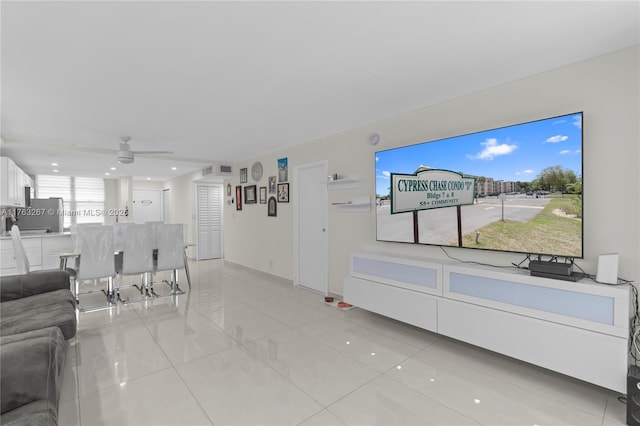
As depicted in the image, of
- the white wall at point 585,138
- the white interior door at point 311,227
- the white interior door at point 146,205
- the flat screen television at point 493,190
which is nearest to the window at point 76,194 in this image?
the white interior door at point 146,205

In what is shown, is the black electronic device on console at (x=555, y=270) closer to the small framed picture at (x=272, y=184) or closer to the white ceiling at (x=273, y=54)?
the white ceiling at (x=273, y=54)

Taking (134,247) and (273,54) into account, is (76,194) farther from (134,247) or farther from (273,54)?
(273,54)

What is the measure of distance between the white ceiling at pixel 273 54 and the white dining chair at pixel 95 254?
135 cm

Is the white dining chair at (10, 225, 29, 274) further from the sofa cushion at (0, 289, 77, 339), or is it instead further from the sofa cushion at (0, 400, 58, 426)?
the sofa cushion at (0, 400, 58, 426)

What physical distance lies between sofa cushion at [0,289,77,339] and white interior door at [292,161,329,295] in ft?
9.39

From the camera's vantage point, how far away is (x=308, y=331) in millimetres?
3090

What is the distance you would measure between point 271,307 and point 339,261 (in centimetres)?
109

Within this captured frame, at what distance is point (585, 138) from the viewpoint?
7.15 feet

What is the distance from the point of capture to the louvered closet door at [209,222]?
25.3 ft

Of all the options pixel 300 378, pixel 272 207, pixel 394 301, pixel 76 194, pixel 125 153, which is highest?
pixel 125 153

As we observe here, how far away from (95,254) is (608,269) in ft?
16.8

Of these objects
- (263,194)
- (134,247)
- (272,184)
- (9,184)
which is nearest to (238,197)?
(263,194)

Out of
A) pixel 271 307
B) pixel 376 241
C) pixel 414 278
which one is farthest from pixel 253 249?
pixel 414 278

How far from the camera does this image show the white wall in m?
2.02
